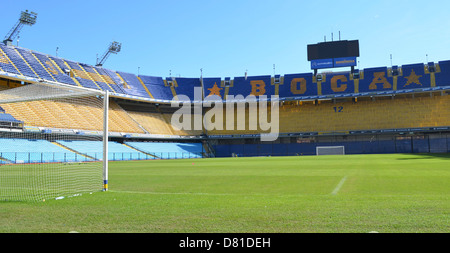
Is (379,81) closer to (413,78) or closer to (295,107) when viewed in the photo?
(413,78)

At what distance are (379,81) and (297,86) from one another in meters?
14.4

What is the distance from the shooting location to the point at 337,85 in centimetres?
6097

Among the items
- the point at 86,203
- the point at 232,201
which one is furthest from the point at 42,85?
the point at 232,201

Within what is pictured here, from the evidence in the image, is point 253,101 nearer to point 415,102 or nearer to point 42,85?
point 415,102

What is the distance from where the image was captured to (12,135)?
107ft

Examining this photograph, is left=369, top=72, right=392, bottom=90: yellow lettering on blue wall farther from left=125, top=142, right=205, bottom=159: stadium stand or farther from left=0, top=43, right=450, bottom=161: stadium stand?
left=125, top=142, right=205, bottom=159: stadium stand

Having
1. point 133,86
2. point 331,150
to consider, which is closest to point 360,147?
point 331,150

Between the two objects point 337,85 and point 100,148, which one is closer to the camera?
point 100,148

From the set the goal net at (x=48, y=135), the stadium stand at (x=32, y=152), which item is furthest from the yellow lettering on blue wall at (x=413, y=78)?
the stadium stand at (x=32, y=152)

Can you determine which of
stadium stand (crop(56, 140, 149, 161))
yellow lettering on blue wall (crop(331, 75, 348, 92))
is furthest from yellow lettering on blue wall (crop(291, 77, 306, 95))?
stadium stand (crop(56, 140, 149, 161))

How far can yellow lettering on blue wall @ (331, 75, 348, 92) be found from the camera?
60.3m

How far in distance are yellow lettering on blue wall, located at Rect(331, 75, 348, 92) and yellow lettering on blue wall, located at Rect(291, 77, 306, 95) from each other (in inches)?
207

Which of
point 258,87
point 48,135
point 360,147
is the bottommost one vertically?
point 360,147
